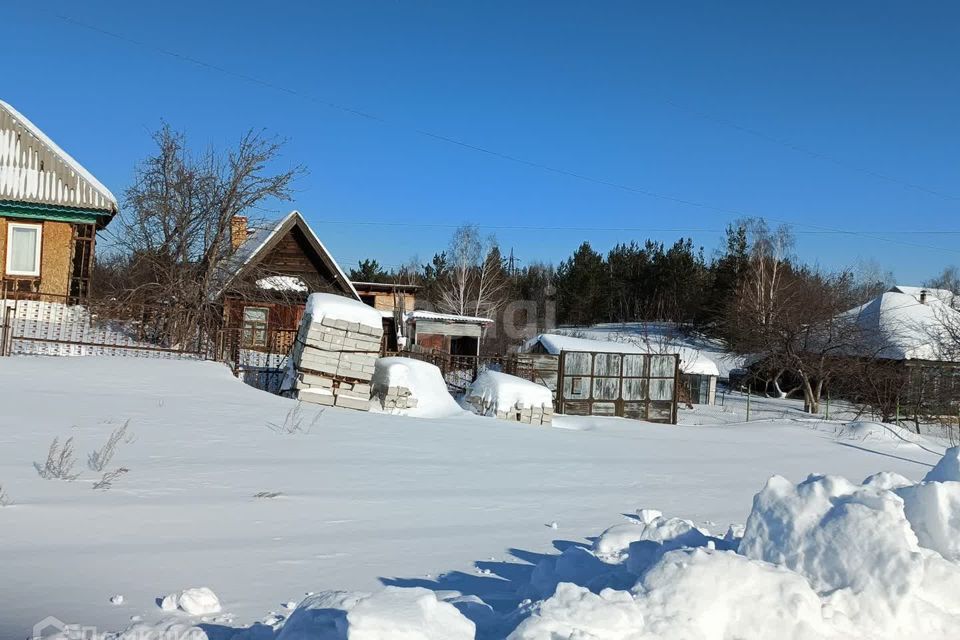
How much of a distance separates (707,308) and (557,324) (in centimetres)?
1281

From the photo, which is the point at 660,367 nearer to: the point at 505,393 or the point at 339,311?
the point at 505,393

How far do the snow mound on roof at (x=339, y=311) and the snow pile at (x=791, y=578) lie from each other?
34.4 feet

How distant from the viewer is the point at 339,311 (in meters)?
14.8

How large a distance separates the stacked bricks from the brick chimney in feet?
31.2

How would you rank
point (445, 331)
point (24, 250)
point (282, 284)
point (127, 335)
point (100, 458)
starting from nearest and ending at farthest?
point (100, 458)
point (127, 335)
point (24, 250)
point (282, 284)
point (445, 331)

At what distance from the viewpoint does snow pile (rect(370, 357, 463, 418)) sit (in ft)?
48.8

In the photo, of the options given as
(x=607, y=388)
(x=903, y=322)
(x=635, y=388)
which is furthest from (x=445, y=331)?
(x=903, y=322)

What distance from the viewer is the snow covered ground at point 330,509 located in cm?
377

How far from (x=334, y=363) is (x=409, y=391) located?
1568 millimetres

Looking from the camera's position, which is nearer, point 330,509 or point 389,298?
point 330,509

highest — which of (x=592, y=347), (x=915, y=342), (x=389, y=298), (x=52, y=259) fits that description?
(x=389, y=298)

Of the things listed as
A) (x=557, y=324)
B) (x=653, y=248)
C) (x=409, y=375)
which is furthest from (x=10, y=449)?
(x=653, y=248)

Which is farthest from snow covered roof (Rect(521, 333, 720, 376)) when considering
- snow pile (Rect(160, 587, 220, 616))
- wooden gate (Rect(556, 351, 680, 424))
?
snow pile (Rect(160, 587, 220, 616))

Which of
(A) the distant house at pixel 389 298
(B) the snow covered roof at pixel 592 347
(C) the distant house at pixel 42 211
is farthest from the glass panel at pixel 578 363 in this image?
(C) the distant house at pixel 42 211
